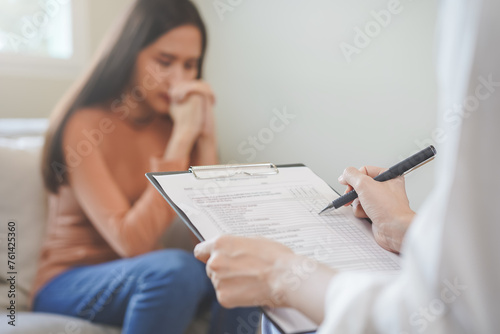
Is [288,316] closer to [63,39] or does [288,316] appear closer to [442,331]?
[442,331]

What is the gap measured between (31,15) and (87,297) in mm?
974

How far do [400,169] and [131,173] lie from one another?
1100 millimetres

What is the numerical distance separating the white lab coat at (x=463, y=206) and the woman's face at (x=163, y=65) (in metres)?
1.40

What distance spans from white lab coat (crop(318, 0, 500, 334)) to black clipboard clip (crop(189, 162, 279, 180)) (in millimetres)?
375

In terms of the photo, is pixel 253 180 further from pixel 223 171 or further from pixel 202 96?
pixel 202 96

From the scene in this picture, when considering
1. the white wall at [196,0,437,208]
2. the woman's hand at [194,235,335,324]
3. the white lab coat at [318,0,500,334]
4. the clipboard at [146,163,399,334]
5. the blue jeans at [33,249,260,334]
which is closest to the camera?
Answer: the white lab coat at [318,0,500,334]

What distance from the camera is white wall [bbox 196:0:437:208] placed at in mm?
1085

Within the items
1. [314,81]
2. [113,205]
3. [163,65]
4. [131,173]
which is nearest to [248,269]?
[314,81]

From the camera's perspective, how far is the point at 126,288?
1.29 meters

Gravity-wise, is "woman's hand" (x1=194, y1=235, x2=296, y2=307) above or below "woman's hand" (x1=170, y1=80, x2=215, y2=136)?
above

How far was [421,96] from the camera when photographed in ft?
3.51

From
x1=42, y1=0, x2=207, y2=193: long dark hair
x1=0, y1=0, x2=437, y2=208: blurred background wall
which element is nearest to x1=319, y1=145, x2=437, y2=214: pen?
x1=0, y1=0, x2=437, y2=208: blurred background wall

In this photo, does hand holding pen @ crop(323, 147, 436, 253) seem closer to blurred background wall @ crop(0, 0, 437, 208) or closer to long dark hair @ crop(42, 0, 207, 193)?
blurred background wall @ crop(0, 0, 437, 208)

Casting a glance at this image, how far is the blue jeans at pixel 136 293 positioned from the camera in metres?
1.24
